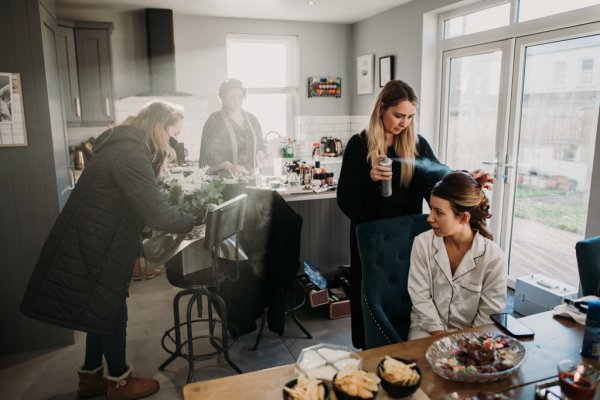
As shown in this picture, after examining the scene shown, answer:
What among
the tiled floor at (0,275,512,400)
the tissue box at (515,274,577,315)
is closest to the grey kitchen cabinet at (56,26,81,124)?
the tiled floor at (0,275,512,400)

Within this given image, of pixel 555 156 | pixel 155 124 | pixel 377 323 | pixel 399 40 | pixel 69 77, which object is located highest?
pixel 399 40

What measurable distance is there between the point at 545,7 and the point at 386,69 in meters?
2.01

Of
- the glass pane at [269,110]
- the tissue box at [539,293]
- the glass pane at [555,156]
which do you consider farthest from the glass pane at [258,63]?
the tissue box at [539,293]

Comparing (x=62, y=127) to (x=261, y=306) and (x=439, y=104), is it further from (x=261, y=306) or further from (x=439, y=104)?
(x=439, y=104)

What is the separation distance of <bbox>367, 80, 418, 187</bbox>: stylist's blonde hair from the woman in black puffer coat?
41.0 inches

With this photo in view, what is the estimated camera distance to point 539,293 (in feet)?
10.8

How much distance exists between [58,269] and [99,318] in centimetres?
30

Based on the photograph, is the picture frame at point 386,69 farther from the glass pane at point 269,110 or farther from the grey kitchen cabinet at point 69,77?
the grey kitchen cabinet at point 69,77

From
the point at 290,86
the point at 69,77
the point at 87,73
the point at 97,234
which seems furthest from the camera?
the point at 290,86

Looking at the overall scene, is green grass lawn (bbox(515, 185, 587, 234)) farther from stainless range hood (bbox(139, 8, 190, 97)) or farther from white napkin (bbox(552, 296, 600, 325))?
stainless range hood (bbox(139, 8, 190, 97))

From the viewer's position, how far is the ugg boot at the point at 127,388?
2.36 meters

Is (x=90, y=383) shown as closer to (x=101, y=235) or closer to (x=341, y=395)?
(x=101, y=235)

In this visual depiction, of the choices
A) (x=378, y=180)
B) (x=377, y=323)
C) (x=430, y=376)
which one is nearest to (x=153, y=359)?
(x=377, y=323)

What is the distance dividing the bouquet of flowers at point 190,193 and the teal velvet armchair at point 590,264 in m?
1.74
